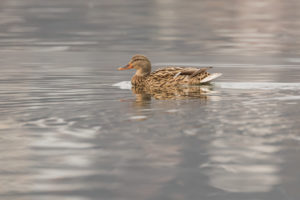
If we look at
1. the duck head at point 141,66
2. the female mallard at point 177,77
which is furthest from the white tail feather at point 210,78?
the duck head at point 141,66

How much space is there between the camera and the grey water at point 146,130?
24.8 ft

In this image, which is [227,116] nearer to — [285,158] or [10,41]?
[285,158]

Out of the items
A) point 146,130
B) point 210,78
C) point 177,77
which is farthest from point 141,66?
point 146,130

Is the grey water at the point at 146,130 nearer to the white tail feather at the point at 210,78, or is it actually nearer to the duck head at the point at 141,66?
the white tail feather at the point at 210,78

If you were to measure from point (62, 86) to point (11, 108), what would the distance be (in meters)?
3.06

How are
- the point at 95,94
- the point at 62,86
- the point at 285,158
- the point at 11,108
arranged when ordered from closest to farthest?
the point at 285,158, the point at 11,108, the point at 95,94, the point at 62,86

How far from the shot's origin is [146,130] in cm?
1008

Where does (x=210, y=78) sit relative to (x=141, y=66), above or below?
below

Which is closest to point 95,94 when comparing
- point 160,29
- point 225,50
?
point 225,50

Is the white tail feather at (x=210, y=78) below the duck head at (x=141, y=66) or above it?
below

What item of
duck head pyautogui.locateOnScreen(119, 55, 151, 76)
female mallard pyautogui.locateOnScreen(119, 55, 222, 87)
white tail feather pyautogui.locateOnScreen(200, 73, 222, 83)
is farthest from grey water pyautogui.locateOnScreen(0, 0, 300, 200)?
duck head pyautogui.locateOnScreen(119, 55, 151, 76)

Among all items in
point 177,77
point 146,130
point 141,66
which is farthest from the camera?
point 141,66

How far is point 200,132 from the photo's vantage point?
993 centimetres

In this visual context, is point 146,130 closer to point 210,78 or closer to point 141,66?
point 210,78
